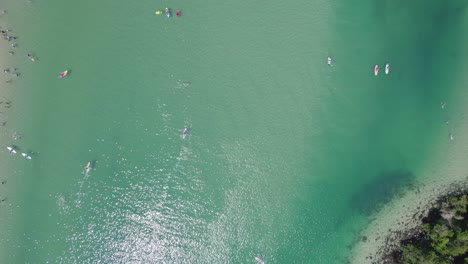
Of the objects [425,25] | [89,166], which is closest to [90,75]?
[89,166]

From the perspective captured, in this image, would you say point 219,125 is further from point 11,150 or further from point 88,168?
point 11,150

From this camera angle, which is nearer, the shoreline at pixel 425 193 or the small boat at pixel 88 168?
the shoreline at pixel 425 193

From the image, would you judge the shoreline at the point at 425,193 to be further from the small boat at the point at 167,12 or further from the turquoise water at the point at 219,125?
the small boat at the point at 167,12

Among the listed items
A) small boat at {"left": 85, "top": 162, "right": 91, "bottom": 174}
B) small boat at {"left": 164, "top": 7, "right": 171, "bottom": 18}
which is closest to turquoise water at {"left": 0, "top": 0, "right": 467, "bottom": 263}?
small boat at {"left": 85, "top": 162, "right": 91, "bottom": 174}

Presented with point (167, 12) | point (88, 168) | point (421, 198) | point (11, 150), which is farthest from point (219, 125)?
point (11, 150)

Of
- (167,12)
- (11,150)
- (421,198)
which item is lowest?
(421,198)

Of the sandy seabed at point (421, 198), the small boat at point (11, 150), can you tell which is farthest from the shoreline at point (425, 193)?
the small boat at point (11, 150)

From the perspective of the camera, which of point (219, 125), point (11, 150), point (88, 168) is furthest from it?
point (11, 150)

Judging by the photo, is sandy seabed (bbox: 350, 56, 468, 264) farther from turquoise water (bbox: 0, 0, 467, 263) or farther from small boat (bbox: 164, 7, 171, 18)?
small boat (bbox: 164, 7, 171, 18)
